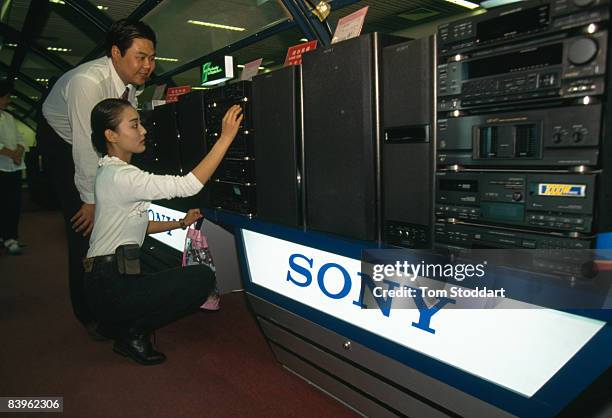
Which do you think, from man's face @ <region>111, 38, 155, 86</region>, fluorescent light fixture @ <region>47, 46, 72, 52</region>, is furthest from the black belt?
fluorescent light fixture @ <region>47, 46, 72, 52</region>

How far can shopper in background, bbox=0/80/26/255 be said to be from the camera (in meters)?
3.47

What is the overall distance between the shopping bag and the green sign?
0.92 metres

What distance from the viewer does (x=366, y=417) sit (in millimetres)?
1225

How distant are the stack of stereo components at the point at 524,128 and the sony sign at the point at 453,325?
15cm

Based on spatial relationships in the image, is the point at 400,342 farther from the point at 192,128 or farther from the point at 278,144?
the point at 192,128

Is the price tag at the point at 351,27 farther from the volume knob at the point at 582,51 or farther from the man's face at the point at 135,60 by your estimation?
the man's face at the point at 135,60

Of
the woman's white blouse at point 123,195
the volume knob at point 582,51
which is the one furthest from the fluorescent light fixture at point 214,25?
the volume knob at point 582,51

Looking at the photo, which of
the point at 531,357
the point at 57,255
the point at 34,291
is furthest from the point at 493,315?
the point at 57,255

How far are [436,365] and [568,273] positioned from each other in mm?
386

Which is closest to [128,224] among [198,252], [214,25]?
[198,252]

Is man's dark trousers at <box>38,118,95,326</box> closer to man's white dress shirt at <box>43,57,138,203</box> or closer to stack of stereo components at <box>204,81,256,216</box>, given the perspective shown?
man's white dress shirt at <box>43,57,138,203</box>

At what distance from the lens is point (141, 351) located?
161 centimetres

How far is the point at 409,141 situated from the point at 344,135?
179mm

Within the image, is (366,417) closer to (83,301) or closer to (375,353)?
(375,353)
